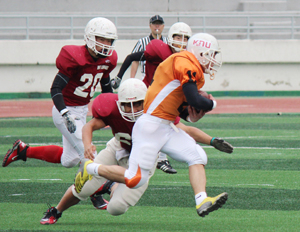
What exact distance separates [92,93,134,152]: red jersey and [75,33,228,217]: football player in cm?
28

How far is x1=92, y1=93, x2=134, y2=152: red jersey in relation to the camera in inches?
182

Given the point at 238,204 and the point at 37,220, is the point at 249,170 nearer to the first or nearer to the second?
the point at 238,204

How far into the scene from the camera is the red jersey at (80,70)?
18.5 ft

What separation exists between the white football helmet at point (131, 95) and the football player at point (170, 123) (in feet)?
0.33

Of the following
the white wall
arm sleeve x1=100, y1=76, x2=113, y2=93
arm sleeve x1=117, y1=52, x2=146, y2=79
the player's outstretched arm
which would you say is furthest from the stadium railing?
the player's outstretched arm

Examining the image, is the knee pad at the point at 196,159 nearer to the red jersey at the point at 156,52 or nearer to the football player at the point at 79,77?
the football player at the point at 79,77

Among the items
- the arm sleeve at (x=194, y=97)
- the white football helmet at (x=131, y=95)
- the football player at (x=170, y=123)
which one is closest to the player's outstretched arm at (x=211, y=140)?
the football player at (x=170, y=123)

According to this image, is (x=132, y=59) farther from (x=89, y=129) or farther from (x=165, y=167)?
(x=89, y=129)

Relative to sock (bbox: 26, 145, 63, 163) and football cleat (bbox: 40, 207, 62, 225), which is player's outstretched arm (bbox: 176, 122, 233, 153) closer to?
football cleat (bbox: 40, 207, 62, 225)

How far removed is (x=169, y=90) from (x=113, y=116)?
55cm

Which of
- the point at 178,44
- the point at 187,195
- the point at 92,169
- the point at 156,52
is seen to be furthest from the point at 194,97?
the point at 156,52

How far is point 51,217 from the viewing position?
15.0ft

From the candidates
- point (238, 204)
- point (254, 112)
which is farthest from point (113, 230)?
point (254, 112)

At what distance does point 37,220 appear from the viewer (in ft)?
15.4
